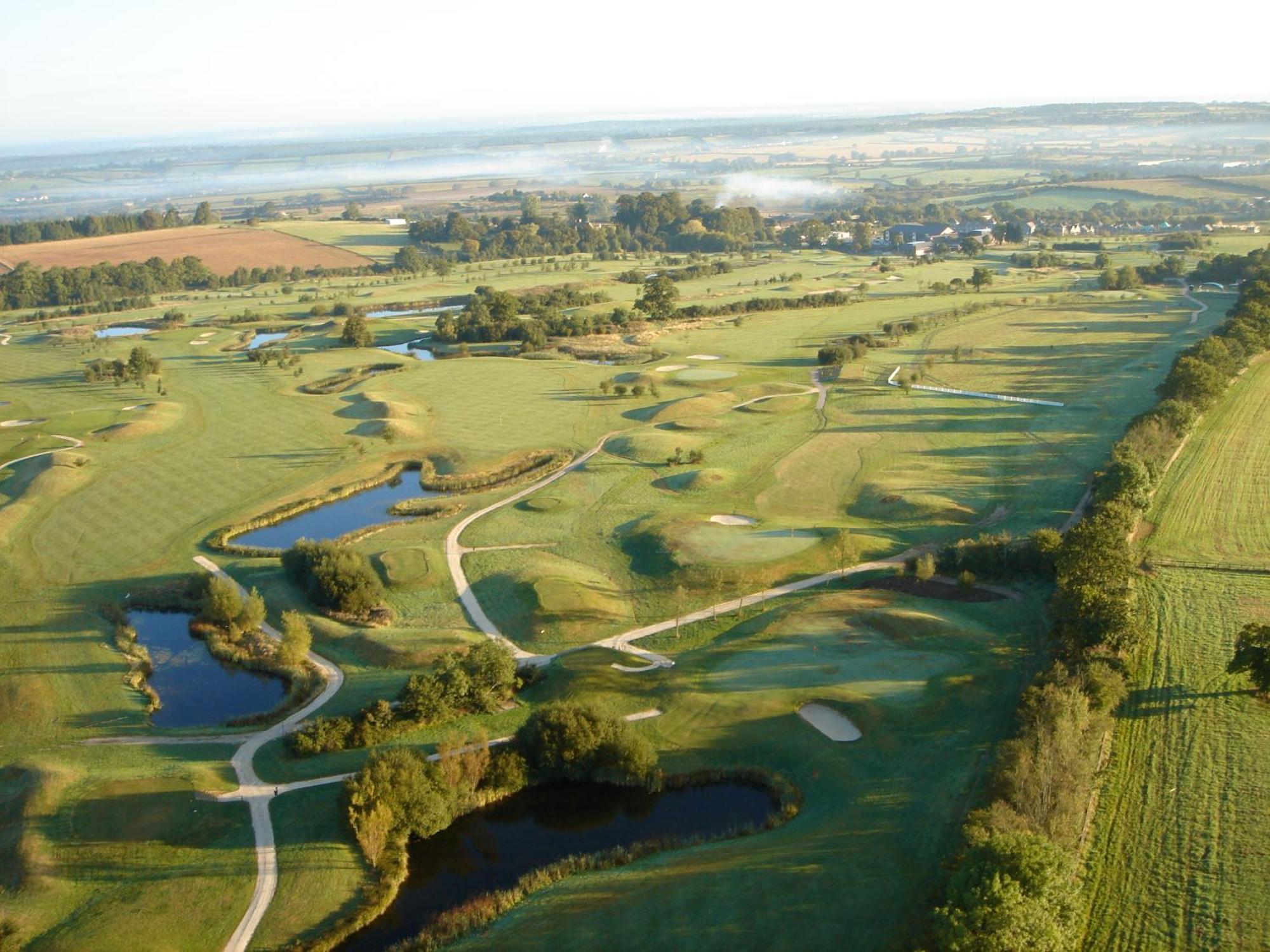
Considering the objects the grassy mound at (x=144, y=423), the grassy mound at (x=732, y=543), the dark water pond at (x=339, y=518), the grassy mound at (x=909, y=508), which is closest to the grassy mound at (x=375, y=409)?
the dark water pond at (x=339, y=518)

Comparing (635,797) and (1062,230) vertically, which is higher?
(1062,230)

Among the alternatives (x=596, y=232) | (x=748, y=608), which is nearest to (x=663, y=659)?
(x=748, y=608)

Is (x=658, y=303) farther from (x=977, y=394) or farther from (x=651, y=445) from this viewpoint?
(x=651, y=445)

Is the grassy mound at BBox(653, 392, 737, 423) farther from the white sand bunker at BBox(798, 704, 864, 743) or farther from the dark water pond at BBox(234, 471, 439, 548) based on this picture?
the white sand bunker at BBox(798, 704, 864, 743)

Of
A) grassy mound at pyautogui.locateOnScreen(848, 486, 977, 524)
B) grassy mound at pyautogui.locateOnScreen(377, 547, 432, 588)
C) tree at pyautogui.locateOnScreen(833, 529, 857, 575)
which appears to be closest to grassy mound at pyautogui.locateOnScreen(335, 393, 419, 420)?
grassy mound at pyautogui.locateOnScreen(377, 547, 432, 588)

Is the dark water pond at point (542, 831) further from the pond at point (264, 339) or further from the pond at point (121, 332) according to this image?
the pond at point (121, 332)

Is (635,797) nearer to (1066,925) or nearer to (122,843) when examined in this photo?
(1066,925)

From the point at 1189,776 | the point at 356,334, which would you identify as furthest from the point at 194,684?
the point at 356,334
